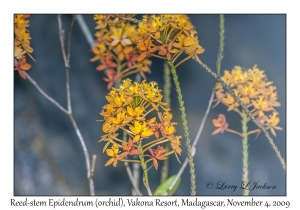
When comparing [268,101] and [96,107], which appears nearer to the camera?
[268,101]

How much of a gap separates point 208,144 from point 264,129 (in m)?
0.16

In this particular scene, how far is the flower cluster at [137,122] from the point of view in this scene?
66cm

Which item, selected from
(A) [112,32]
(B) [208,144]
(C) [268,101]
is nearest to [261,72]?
(C) [268,101]

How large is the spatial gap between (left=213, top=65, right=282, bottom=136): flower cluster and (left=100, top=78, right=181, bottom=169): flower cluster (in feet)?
0.50

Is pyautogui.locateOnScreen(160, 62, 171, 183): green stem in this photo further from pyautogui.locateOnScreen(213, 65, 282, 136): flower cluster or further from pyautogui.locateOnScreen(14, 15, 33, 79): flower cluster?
pyautogui.locateOnScreen(14, 15, 33, 79): flower cluster

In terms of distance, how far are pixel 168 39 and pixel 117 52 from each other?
19 centimetres

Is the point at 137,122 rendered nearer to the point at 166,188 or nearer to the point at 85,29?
the point at 166,188

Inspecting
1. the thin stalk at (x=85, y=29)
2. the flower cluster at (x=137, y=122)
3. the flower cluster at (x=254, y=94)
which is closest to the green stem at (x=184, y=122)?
the flower cluster at (x=137, y=122)

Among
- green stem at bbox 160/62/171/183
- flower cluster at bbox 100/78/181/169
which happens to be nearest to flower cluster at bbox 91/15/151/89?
green stem at bbox 160/62/171/183

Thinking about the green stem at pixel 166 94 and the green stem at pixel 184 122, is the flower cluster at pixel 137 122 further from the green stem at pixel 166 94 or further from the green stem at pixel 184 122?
the green stem at pixel 166 94

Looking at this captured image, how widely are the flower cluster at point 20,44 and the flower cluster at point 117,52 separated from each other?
0.14 meters

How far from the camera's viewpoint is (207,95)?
861mm

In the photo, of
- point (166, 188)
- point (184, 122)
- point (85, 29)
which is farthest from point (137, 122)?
point (85, 29)
